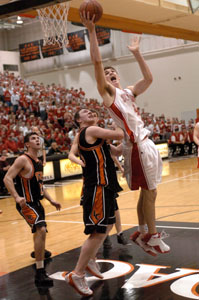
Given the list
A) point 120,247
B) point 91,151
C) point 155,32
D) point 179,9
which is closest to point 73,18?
point 179,9

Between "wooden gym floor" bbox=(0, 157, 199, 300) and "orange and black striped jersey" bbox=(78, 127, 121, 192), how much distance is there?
1.08 meters

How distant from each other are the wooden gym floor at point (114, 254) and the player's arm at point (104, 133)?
5.07 ft

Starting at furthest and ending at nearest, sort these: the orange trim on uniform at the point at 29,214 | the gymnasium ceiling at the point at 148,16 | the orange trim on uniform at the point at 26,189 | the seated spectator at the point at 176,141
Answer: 1. the seated spectator at the point at 176,141
2. the gymnasium ceiling at the point at 148,16
3. the orange trim on uniform at the point at 26,189
4. the orange trim on uniform at the point at 29,214

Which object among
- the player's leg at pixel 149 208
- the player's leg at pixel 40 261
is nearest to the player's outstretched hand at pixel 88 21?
the player's leg at pixel 149 208

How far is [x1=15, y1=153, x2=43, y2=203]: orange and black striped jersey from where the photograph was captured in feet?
17.7

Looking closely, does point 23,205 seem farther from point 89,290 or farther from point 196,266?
point 196,266

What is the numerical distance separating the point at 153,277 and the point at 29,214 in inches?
63.0

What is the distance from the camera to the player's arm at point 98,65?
4.02m

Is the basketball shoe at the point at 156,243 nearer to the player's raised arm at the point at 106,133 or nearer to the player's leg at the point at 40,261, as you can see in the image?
the player's raised arm at the point at 106,133

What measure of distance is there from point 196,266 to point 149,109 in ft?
80.5

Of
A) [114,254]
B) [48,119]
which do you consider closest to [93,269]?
[114,254]

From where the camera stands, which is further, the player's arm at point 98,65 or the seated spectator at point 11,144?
the seated spectator at point 11,144

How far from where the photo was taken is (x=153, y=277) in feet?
16.0

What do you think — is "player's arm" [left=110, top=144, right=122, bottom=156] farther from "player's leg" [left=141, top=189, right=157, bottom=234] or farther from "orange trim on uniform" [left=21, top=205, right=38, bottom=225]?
"orange trim on uniform" [left=21, top=205, right=38, bottom=225]
